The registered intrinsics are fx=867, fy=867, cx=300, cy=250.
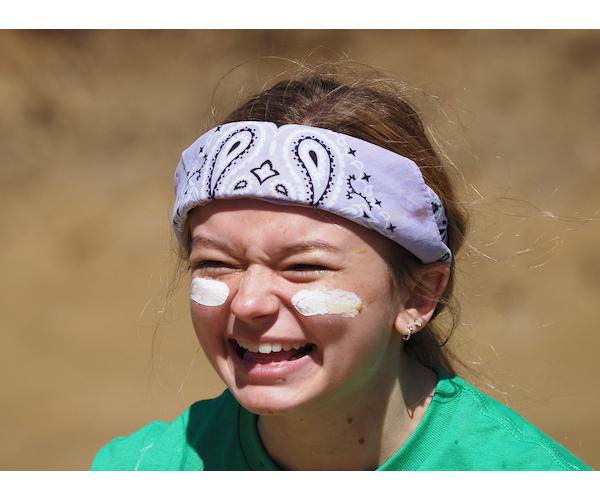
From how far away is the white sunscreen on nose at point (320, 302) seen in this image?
7.83 feet

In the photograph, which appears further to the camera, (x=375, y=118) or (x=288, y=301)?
(x=375, y=118)

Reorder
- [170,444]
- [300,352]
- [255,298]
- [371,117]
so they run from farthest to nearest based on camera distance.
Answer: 1. [170,444]
2. [371,117]
3. [300,352]
4. [255,298]

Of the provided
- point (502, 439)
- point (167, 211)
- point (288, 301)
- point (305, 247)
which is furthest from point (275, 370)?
point (167, 211)

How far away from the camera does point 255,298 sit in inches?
93.0

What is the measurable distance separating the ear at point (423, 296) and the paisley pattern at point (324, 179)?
0.06m

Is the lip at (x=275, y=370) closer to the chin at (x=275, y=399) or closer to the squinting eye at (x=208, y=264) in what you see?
the chin at (x=275, y=399)

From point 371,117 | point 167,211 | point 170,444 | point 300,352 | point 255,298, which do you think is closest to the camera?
point 255,298

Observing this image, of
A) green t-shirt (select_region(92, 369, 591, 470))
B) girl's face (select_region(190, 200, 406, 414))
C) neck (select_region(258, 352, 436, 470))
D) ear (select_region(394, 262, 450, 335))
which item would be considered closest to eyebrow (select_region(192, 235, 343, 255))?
girl's face (select_region(190, 200, 406, 414))

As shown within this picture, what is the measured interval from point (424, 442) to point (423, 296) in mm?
448

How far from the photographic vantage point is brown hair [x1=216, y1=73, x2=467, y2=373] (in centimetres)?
261

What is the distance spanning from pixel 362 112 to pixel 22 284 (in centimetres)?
520

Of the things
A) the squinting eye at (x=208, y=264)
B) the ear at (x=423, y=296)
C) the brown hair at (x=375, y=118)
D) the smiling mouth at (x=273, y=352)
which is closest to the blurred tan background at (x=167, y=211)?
the brown hair at (x=375, y=118)

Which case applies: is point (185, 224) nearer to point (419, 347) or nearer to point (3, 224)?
point (419, 347)

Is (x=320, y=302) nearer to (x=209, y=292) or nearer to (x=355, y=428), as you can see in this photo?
(x=209, y=292)
